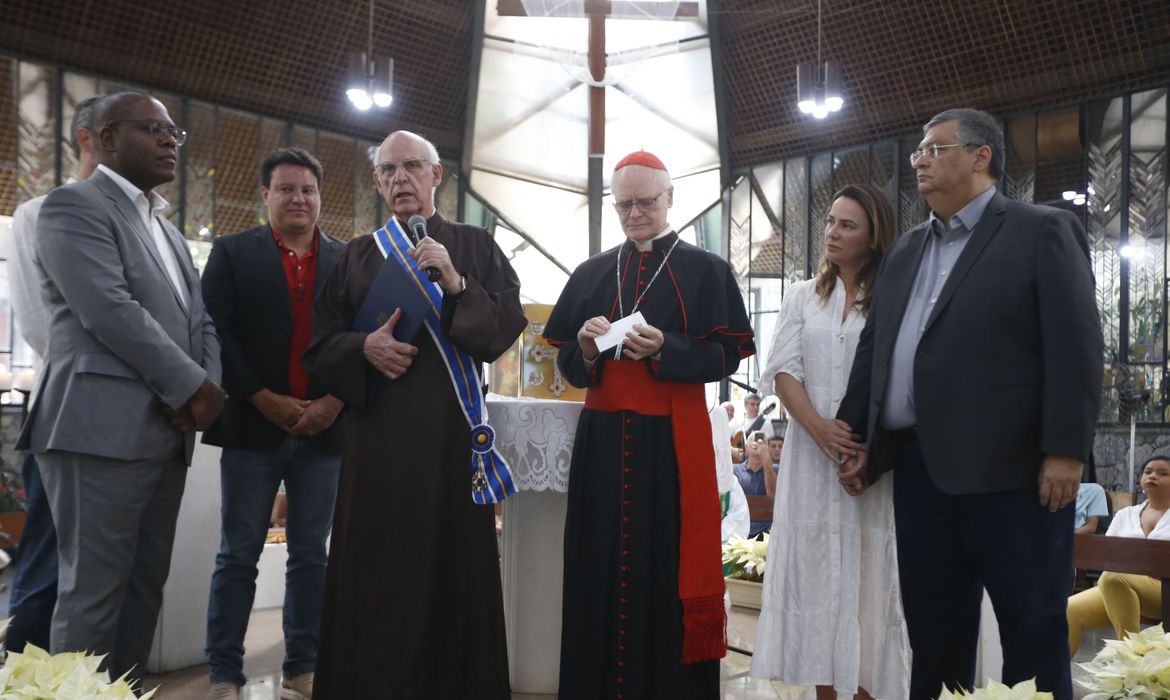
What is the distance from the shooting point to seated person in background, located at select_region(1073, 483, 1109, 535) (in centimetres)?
671

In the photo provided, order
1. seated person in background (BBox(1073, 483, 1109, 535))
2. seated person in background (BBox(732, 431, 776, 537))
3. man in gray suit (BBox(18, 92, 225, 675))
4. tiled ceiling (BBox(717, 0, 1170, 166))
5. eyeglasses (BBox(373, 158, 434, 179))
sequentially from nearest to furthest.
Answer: man in gray suit (BBox(18, 92, 225, 675))
eyeglasses (BBox(373, 158, 434, 179))
seated person in background (BBox(1073, 483, 1109, 535))
seated person in background (BBox(732, 431, 776, 537))
tiled ceiling (BBox(717, 0, 1170, 166))

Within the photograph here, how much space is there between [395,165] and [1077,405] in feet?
6.37

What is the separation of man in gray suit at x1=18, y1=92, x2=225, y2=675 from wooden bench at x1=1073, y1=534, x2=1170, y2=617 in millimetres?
3141

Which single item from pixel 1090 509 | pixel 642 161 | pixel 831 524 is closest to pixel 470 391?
pixel 642 161

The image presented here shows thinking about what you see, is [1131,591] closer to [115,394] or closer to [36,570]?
[115,394]

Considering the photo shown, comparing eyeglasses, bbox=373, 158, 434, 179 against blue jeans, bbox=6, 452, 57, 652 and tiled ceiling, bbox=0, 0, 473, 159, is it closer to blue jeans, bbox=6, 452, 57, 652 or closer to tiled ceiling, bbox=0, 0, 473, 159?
blue jeans, bbox=6, 452, 57, 652

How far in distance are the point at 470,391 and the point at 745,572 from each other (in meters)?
2.79

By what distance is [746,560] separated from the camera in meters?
5.25

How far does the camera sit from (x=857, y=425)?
2.88m

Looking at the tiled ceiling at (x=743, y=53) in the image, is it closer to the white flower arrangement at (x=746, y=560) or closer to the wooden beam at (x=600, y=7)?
the wooden beam at (x=600, y=7)

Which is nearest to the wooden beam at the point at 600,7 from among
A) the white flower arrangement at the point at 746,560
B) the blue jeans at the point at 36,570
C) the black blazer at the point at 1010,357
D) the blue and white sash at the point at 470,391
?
the white flower arrangement at the point at 746,560

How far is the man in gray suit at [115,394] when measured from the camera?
2553mm

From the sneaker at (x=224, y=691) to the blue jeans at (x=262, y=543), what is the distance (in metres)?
0.02

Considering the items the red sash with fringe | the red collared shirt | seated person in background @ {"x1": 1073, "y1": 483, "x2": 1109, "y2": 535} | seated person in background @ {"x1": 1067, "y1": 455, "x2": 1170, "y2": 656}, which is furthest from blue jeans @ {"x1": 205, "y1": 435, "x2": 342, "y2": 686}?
seated person in background @ {"x1": 1073, "y1": 483, "x2": 1109, "y2": 535}
